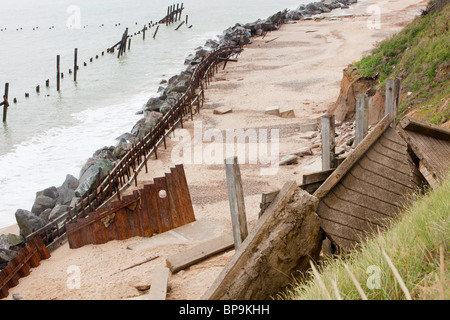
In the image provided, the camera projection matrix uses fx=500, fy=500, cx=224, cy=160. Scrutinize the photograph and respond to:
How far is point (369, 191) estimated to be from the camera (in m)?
5.62

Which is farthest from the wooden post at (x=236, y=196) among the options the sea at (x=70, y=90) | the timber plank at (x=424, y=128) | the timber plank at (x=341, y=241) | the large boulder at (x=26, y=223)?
the sea at (x=70, y=90)

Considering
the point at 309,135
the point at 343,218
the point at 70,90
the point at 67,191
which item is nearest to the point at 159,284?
the point at 343,218

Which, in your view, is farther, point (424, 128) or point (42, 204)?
point (42, 204)

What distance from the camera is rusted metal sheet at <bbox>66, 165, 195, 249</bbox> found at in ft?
28.8

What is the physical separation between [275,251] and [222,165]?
8076mm

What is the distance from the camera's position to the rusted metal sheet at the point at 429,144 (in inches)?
230

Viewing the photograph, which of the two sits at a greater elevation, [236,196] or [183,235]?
[236,196]

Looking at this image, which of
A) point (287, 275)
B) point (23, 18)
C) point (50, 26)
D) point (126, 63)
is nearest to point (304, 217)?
point (287, 275)

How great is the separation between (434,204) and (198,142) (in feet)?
35.5

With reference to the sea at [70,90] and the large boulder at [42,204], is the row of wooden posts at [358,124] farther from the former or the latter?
the sea at [70,90]

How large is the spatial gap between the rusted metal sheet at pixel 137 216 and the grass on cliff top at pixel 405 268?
16.7 feet

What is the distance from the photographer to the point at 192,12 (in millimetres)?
80938

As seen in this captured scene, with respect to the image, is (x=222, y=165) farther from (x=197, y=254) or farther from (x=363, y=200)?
(x=363, y=200)

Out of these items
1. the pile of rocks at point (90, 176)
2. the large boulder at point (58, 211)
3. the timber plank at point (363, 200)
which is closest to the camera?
the timber plank at point (363, 200)
